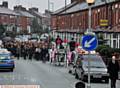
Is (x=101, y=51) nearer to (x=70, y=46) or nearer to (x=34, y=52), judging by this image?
(x=70, y=46)

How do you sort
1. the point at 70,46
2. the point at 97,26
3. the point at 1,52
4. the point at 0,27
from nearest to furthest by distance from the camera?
the point at 1,52 < the point at 70,46 < the point at 97,26 < the point at 0,27

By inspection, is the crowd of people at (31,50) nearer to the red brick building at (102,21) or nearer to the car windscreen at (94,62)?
the red brick building at (102,21)

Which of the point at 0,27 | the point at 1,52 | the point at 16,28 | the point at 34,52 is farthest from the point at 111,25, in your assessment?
the point at 16,28

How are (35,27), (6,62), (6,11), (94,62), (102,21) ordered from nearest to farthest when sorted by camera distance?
(94,62) → (6,62) → (102,21) → (6,11) → (35,27)

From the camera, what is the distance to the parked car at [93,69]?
29703 mm

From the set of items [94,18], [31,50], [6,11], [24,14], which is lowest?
[31,50]

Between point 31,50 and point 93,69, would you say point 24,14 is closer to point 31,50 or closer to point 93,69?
point 31,50

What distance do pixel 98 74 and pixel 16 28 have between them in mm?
107531

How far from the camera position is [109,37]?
50.8 m

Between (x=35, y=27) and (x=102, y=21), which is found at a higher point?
(x=102, y=21)

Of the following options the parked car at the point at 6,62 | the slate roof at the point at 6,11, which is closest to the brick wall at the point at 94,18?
the parked car at the point at 6,62

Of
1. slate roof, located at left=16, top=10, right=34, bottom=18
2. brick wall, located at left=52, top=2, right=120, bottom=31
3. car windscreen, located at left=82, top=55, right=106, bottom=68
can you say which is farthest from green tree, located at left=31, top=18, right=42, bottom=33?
car windscreen, located at left=82, top=55, right=106, bottom=68

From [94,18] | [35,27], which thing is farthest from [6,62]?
[35,27]

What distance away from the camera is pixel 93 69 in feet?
99.4
